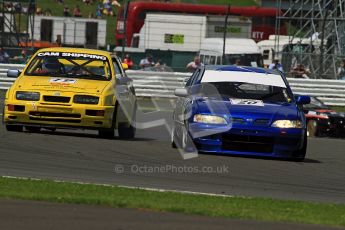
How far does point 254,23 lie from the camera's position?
41969 mm

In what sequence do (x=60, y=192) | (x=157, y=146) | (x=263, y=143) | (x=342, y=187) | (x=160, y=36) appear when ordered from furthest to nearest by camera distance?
(x=160, y=36) → (x=157, y=146) → (x=263, y=143) → (x=342, y=187) → (x=60, y=192)

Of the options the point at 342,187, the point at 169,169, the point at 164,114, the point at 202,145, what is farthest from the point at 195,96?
the point at 164,114

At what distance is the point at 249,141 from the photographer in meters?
12.5

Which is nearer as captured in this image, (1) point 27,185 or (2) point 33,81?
(1) point 27,185

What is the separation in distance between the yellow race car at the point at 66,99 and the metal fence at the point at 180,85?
12425mm

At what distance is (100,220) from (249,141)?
5.55 meters

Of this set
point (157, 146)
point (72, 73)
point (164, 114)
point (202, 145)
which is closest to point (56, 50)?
point (72, 73)

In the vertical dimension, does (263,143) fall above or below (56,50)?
below

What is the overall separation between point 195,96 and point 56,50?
312cm

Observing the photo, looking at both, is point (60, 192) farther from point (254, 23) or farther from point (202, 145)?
point (254, 23)

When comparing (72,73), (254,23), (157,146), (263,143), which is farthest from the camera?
(254,23)

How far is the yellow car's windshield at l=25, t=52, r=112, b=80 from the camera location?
48.3ft

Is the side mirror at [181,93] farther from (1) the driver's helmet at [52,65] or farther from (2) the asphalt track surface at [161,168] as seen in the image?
(1) the driver's helmet at [52,65]

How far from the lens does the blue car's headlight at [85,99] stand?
13.9 metres
